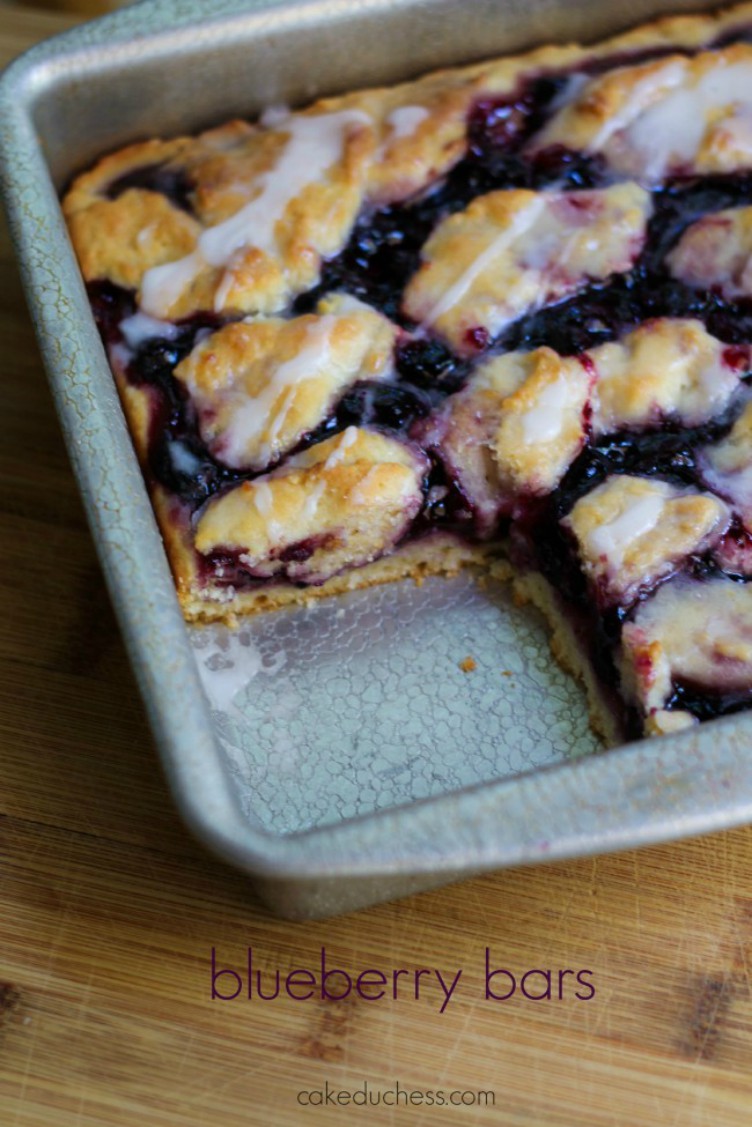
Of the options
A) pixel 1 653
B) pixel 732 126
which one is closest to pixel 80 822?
pixel 1 653

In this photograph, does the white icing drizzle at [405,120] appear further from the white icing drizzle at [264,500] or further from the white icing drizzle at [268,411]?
the white icing drizzle at [264,500]

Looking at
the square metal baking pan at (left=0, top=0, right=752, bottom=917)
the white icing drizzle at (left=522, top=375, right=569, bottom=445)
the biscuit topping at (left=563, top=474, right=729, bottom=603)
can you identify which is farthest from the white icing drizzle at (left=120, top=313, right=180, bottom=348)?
the biscuit topping at (left=563, top=474, right=729, bottom=603)

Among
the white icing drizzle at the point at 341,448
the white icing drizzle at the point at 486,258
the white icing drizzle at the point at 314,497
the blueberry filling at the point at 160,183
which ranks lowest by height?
the white icing drizzle at the point at 314,497

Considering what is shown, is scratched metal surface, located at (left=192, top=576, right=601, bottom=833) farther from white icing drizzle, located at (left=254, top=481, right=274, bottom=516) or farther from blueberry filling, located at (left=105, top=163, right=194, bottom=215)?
blueberry filling, located at (left=105, top=163, right=194, bottom=215)

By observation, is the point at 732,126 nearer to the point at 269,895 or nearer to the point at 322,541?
the point at 322,541

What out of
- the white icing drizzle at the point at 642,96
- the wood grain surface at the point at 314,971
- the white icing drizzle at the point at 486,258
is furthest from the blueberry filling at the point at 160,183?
the wood grain surface at the point at 314,971

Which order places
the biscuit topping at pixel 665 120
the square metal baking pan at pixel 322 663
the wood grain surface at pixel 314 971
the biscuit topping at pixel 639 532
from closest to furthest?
the square metal baking pan at pixel 322 663 < the wood grain surface at pixel 314 971 < the biscuit topping at pixel 639 532 < the biscuit topping at pixel 665 120
